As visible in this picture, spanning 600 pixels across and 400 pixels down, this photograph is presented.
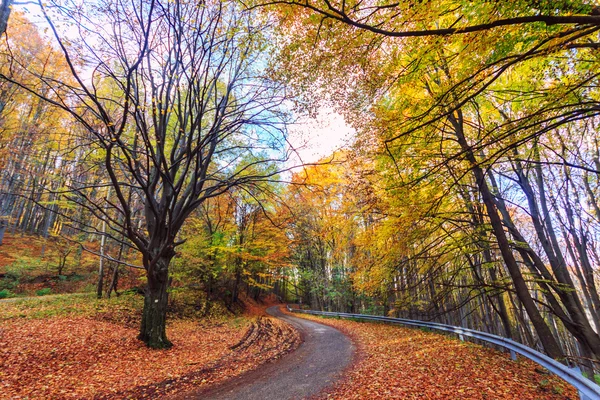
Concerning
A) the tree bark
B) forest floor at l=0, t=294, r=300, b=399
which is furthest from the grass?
the tree bark

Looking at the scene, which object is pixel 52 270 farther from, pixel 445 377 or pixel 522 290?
pixel 522 290

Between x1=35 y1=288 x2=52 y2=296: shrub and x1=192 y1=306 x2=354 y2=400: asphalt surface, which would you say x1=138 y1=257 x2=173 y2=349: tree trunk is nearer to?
x1=192 y1=306 x2=354 y2=400: asphalt surface

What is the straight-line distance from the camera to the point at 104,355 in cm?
649

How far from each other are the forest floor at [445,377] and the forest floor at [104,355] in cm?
281

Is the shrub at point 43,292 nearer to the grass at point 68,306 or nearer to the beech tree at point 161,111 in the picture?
the grass at point 68,306

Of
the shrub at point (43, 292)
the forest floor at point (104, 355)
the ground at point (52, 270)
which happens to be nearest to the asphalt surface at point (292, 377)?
the forest floor at point (104, 355)

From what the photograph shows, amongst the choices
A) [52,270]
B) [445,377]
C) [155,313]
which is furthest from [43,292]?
[445,377]

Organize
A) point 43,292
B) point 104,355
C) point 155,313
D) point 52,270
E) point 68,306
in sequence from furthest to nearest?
point 52,270 < point 43,292 < point 68,306 < point 155,313 < point 104,355

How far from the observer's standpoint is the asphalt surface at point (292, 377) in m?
4.57

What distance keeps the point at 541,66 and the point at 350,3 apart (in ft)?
11.1

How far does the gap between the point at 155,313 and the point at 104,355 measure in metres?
1.44

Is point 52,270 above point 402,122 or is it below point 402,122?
below

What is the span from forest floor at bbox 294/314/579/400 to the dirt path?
41cm

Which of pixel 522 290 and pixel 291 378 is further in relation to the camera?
pixel 522 290
